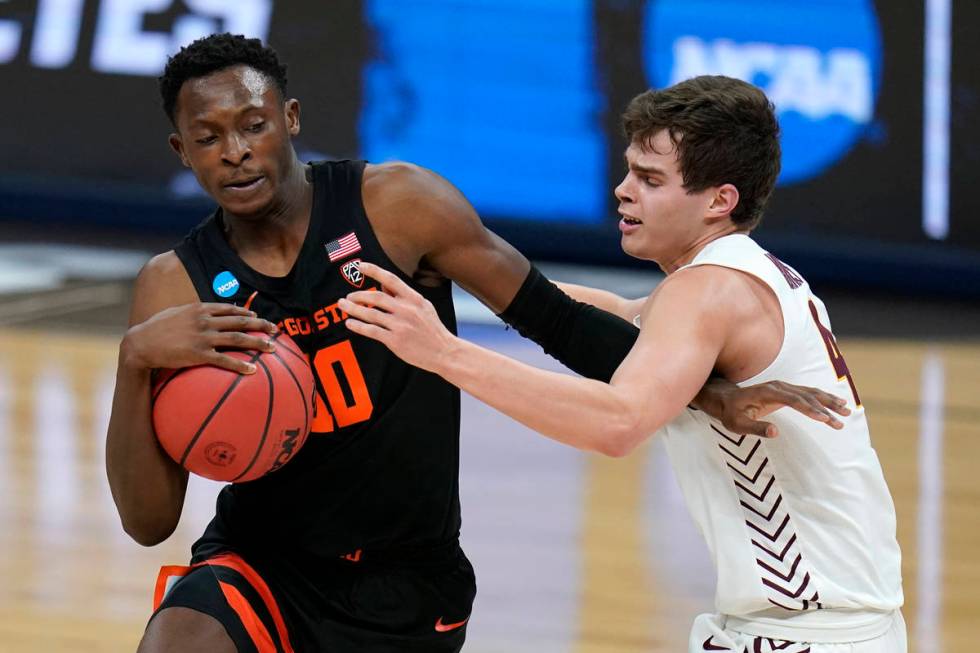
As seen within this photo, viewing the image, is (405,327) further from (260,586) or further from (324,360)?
(260,586)

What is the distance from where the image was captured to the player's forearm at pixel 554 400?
2479mm

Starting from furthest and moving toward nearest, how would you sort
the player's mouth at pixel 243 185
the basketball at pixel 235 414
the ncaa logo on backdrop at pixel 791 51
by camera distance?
the ncaa logo on backdrop at pixel 791 51 < the player's mouth at pixel 243 185 < the basketball at pixel 235 414

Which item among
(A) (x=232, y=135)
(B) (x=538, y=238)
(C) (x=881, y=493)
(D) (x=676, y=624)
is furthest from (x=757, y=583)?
(B) (x=538, y=238)

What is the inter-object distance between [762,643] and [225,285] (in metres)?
1.34

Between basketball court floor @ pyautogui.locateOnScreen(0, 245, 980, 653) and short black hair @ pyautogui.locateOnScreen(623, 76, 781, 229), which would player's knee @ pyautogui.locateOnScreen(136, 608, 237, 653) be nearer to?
short black hair @ pyautogui.locateOnScreen(623, 76, 781, 229)

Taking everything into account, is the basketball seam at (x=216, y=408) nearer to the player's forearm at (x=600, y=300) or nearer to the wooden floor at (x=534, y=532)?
the player's forearm at (x=600, y=300)

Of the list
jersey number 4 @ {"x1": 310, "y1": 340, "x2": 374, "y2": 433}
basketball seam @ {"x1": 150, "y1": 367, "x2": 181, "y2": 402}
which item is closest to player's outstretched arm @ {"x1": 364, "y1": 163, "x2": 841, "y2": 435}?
jersey number 4 @ {"x1": 310, "y1": 340, "x2": 374, "y2": 433}

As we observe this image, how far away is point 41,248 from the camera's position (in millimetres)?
10055

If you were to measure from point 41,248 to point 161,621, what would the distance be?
757 centimetres

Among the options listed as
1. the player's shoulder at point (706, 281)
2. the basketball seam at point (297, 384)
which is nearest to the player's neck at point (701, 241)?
the player's shoulder at point (706, 281)

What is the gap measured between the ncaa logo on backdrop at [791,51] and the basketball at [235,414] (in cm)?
709

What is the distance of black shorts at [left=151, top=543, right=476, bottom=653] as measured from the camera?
3141 mm

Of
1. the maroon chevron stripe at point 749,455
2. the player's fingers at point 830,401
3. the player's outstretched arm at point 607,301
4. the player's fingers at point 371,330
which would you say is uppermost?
the player's outstretched arm at point 607,301

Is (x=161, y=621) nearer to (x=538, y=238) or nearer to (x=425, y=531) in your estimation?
(x=425, y=531)
